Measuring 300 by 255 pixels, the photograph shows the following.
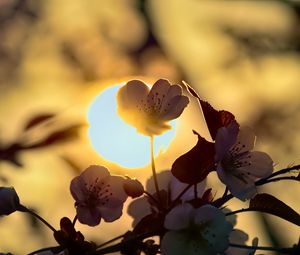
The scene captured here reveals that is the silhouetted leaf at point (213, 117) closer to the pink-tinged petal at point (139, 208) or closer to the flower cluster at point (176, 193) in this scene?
the flower cluster at point (176, 193)

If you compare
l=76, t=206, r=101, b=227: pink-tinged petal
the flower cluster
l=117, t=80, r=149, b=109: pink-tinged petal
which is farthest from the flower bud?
l=117, t=80, r=149, b=109: pink-tinged petal

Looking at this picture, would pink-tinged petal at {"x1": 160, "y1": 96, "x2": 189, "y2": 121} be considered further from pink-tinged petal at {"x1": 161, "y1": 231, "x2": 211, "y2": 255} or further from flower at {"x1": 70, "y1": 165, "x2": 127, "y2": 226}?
pink-tinged petal at {"x1": 161, "y1": 231, "x2": 211, "y2": 255}

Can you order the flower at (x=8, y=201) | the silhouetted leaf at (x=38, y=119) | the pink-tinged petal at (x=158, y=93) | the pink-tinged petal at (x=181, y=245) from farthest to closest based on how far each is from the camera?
the silhouetted leaf at (x=38, y=119)
the pink-tinged petal at (x=158, y=93)
the flower at (x=8, y=201)
the pink-tinged petal at (x=181, y=245)

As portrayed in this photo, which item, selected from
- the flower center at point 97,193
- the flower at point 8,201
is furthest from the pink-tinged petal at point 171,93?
the flower at point 8,201

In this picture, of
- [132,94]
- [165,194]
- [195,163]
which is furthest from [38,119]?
[195,163]

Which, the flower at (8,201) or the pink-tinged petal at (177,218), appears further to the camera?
the flower at (8,201)

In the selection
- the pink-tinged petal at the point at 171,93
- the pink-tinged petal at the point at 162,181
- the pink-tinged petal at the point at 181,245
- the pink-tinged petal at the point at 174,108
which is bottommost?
the pink-tinged petal at the point at 181,245
